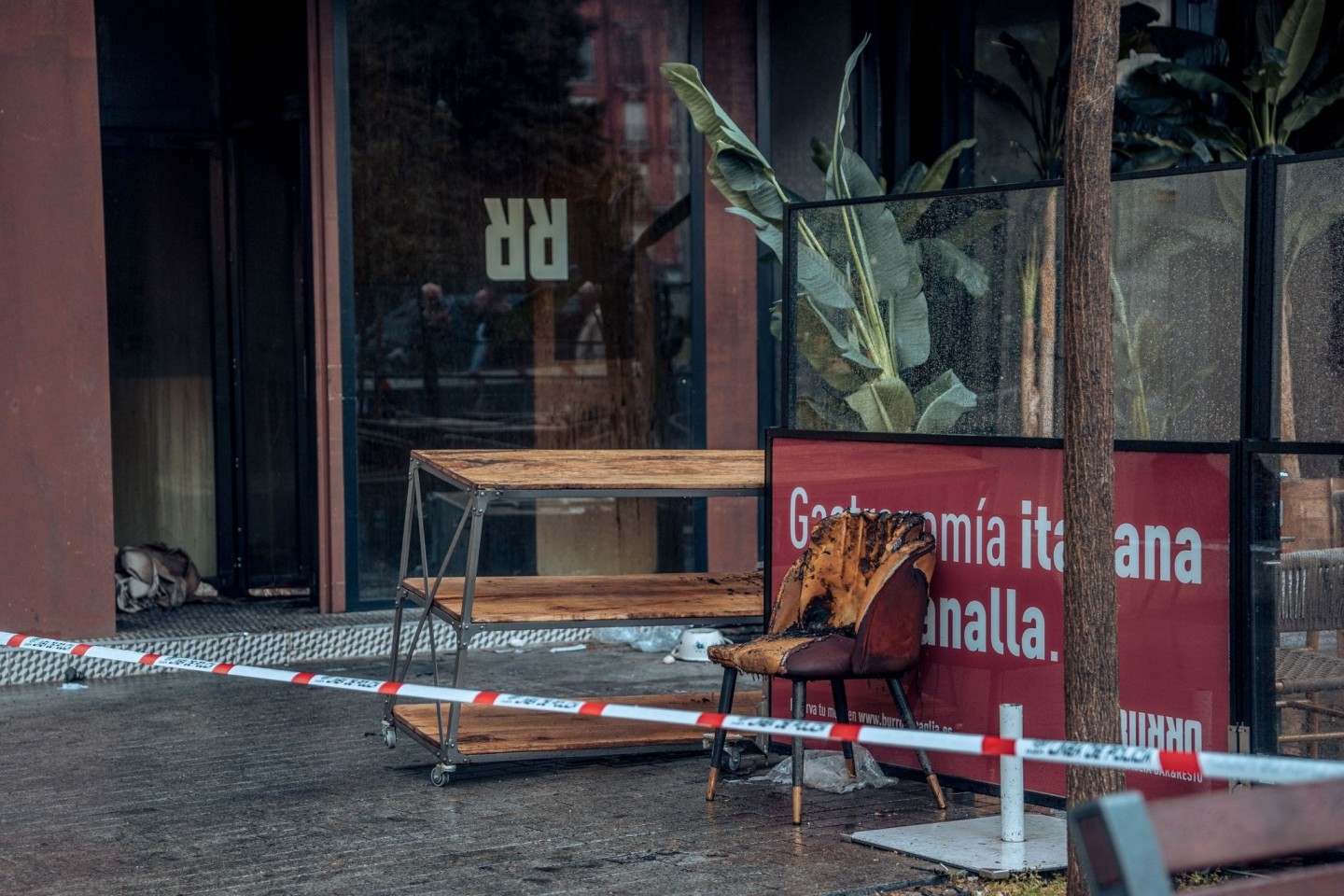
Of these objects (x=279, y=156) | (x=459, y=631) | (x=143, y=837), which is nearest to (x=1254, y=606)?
(x=459, y=631)

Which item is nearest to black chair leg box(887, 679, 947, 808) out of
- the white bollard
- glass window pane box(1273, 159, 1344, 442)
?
the white bollard

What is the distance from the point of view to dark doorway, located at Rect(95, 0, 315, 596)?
33.8 ft

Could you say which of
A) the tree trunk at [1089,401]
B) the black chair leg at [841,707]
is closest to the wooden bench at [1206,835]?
the tree trunk at [1089,401]

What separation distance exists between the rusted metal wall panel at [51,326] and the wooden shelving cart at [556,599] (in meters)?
2.36

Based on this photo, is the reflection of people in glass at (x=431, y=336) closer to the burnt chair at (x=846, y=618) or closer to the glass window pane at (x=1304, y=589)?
the burnt chair at (x=846, y=618)

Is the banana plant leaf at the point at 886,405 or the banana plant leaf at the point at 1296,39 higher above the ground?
the banana plant leaf at the point at 1296,39

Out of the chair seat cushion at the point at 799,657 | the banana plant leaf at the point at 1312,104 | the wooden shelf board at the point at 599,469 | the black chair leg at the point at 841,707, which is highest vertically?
the banana plant leaf at the point at 1312,104

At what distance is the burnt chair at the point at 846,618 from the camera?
5.90 metres

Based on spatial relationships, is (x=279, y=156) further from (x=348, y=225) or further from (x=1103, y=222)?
(x=1103, y=222)

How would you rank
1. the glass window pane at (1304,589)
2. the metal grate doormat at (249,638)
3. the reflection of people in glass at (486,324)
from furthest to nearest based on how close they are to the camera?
1. the reflection of people in glass at (486,324)
2. the metal grate doormat at (249,638)
3. the glass window pane at (1304,589)

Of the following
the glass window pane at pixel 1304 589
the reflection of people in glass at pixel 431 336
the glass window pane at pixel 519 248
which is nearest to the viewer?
the glass window pane at pixel 1304 589

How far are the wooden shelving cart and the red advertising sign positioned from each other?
1.38 ft

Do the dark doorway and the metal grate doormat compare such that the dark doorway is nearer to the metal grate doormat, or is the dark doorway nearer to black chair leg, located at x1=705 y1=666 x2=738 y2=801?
the metal grate doormat

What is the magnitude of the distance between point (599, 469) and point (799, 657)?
57.0 inches
